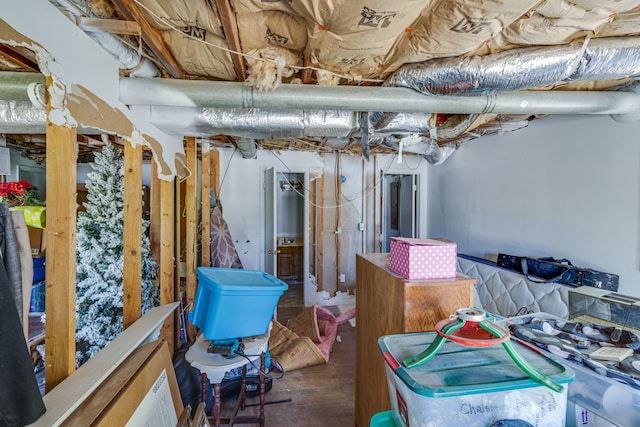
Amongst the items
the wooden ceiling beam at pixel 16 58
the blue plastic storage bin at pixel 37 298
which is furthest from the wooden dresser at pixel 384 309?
the blue plastic storage bin at pixel 37 298

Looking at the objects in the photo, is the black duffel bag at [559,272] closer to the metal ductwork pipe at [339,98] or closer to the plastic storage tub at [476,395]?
the metal ductwork pipe at [339,98]

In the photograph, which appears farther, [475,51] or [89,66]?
[475,51]

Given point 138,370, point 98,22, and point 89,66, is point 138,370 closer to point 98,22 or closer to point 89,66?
point 89,66

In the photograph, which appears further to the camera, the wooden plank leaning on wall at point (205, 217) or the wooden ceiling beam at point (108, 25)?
the wooden plank leaning on wall at point (205, 217)

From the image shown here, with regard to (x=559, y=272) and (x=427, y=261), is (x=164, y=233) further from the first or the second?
(x=559, y=272)

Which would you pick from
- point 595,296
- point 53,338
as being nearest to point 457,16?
point 595,296

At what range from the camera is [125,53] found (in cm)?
159

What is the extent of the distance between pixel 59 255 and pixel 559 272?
3519mm

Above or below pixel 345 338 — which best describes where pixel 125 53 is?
above

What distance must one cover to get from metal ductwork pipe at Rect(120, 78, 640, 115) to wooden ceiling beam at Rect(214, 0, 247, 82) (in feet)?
0.38

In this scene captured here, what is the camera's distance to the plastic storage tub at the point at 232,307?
1.80 meters

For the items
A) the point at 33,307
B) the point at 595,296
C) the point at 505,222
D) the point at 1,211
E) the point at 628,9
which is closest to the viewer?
the point at 1,211

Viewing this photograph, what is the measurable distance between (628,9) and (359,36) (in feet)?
3.64

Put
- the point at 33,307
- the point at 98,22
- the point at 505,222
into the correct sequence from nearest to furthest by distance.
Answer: the point at 98,22
the point at 33,307
the point at 505,222
